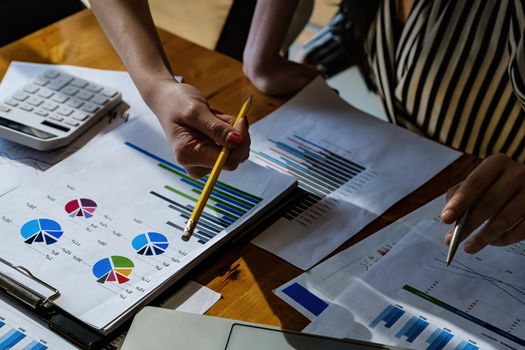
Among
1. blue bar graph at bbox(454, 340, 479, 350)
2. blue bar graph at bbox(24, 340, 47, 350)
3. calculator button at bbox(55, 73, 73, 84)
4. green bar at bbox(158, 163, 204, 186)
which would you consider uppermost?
calculator button at bbox(55, 73, 73, 84)

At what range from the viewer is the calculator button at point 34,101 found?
991 mm

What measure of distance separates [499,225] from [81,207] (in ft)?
1.56

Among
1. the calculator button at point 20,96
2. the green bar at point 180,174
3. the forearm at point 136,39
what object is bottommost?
the green bar at point 180,174

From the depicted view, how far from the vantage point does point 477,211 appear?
2.53 ft

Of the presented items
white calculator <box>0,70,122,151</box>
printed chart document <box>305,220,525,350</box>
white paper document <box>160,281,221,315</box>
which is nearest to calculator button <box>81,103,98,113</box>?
white calculator <box>0,70,122,151</box>

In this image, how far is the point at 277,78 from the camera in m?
1.10

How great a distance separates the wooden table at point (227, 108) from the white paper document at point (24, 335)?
0.16m

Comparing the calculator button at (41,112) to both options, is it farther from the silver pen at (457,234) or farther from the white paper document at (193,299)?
the silver pen at (457,234)

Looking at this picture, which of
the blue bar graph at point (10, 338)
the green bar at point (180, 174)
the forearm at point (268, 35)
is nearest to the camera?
the blue bar graph at point (10, 338)

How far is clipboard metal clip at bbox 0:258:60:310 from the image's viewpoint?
0.71 meters

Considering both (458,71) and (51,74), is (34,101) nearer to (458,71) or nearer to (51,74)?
(51,74)

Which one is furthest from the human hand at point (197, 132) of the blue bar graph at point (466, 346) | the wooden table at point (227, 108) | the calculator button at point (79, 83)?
the blue bar graph at point (466, 346)

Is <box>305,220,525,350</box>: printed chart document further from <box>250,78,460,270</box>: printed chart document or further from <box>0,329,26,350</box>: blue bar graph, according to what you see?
<box>0,329,26,350</box>: blue bar graph

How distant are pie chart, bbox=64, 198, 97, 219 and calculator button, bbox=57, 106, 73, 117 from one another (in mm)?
190
